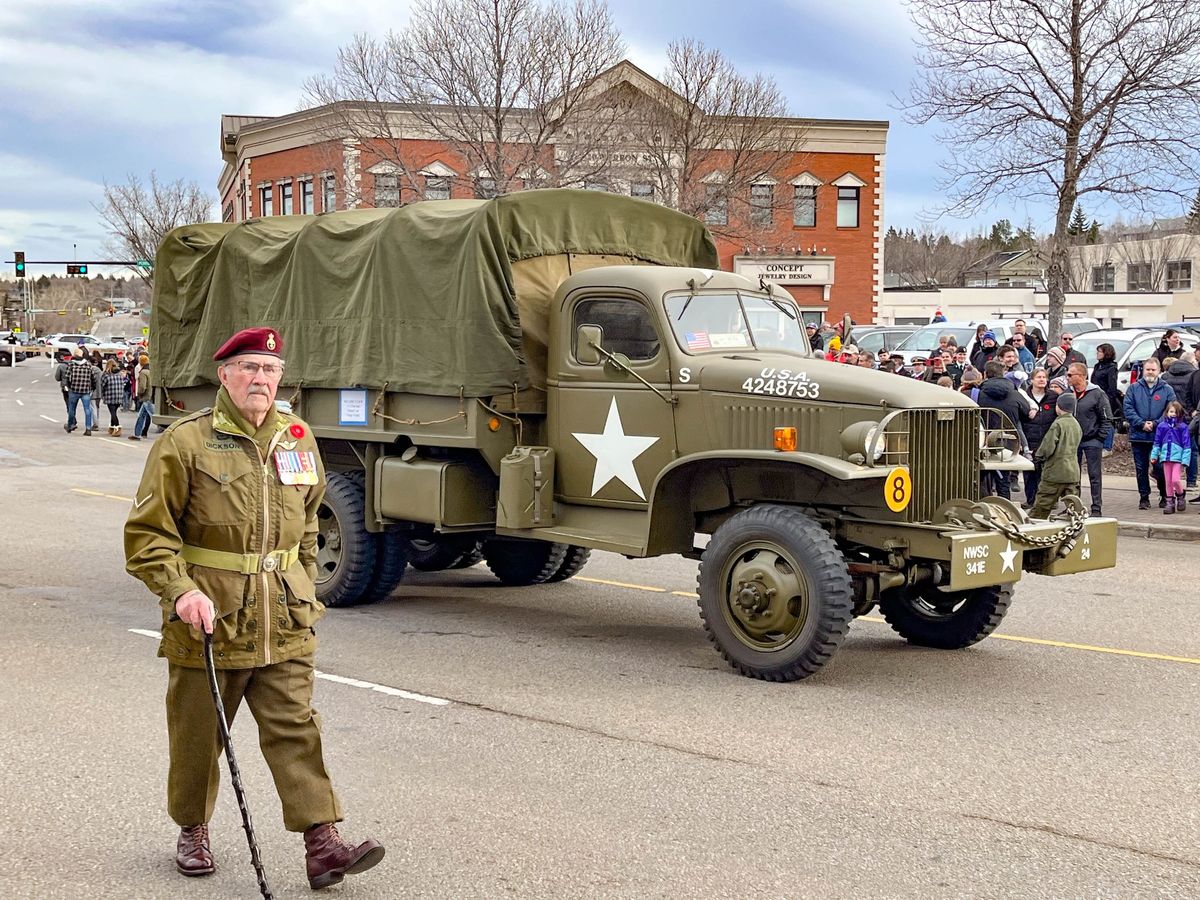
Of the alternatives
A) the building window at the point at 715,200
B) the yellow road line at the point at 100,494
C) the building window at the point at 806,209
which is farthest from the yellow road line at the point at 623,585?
the building window at the point at 806,209

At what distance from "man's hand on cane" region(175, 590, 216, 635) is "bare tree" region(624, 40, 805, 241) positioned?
30.8 m

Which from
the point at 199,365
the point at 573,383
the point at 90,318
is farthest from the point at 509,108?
the point at 90,318

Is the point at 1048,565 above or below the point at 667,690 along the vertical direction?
above

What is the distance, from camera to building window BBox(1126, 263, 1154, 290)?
7800cm

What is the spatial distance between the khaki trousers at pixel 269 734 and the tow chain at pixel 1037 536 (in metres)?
4.33

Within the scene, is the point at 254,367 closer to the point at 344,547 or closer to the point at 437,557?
the point at 344,547

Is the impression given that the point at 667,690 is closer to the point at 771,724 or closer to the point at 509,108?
the point at 771,724

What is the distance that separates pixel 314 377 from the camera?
10.3 m

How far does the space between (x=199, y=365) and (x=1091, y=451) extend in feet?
32.6

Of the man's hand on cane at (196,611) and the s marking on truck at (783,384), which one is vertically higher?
the s marking on truck at (783,384)

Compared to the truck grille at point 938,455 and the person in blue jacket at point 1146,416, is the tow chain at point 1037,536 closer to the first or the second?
the truck grille at point 938,455

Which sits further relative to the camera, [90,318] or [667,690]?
[90,318]

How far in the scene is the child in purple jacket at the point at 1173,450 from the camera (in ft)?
52.0

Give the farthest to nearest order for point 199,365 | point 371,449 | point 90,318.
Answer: point 90,318, point 199,365, point 371,449
